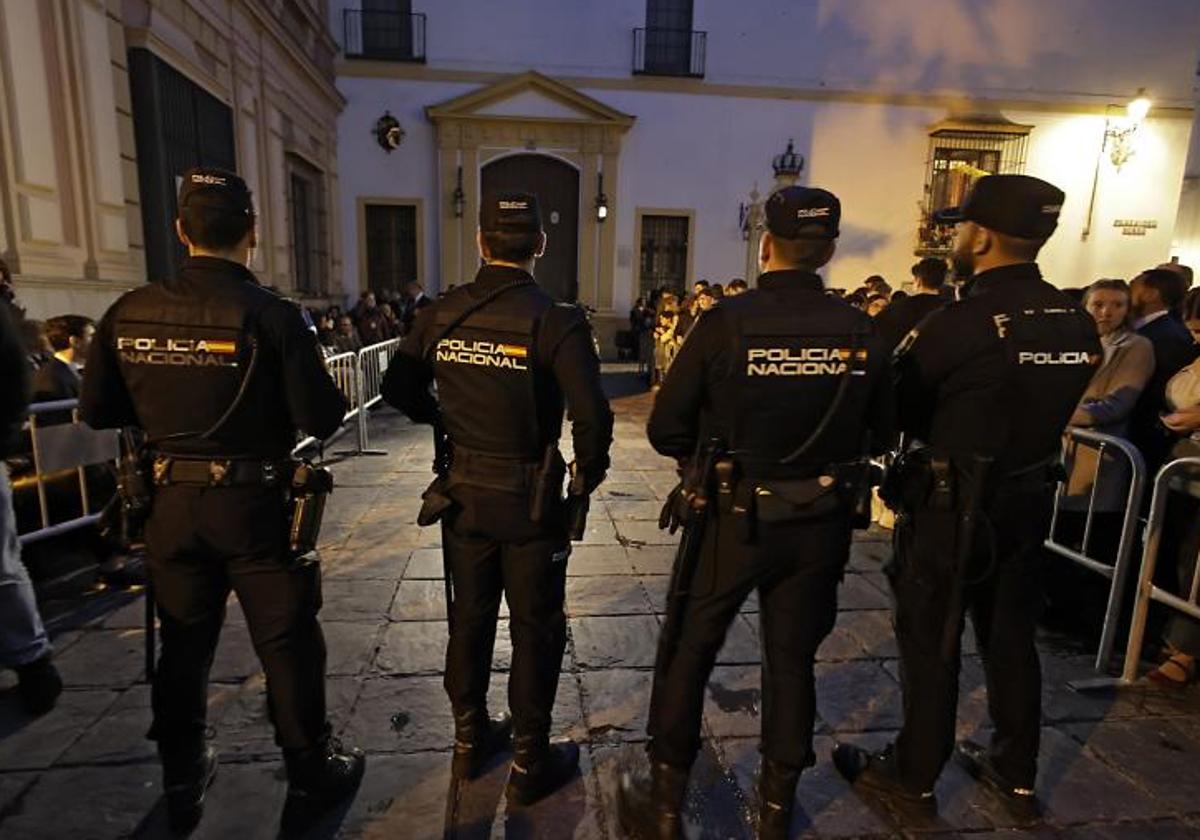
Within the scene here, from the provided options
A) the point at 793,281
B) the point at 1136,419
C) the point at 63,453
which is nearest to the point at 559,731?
the point at 793,281

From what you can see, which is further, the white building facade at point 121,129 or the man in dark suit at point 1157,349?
the white building facade at point 121,129

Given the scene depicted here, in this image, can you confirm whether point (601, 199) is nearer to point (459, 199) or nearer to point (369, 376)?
point (459, 199)

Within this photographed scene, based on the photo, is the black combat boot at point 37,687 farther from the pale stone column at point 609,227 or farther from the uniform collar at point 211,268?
the pale stone column at point 609,227

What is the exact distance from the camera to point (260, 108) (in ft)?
31.9

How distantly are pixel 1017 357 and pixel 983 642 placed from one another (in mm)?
973

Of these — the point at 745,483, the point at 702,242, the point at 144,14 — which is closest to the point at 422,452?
the point at 144,14

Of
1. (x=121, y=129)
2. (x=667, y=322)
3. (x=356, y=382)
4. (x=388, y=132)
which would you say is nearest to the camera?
(x=121, y=129)

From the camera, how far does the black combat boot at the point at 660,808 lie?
84.2 inches

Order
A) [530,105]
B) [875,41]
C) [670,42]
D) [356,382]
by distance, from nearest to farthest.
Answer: [356,382]
[530,105]
[670,42]
[875,41]

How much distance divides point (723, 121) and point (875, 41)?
3.66 meters

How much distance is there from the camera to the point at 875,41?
15.1 meters

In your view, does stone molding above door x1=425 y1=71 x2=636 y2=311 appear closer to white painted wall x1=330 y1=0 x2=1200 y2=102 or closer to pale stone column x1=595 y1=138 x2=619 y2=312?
pale stone column x1=595 y1=138 x2=619 y2=312

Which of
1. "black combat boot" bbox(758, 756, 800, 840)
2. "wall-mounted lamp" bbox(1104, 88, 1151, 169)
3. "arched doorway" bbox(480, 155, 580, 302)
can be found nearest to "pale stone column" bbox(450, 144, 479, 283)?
"arched doorway" bbox(480, 155, 580, 302)

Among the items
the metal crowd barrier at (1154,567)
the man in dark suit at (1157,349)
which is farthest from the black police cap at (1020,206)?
the man in dark suit at (1157,349)
